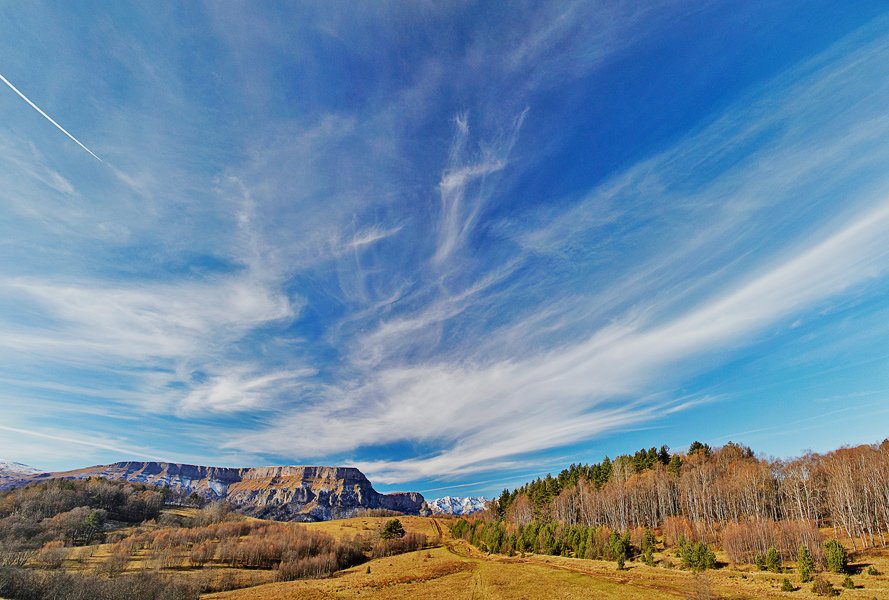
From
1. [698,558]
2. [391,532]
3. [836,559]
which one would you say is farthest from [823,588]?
[391,532]

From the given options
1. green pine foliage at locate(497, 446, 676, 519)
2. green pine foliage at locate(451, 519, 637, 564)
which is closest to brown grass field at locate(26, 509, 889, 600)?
green pine foliage at locate(451, 519, 637, 564)

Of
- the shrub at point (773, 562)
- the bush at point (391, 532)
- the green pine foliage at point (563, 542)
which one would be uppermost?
the shrub at point (773, 562)

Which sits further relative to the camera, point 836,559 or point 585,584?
point 585,584

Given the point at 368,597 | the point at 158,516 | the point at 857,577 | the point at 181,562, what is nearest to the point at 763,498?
the point at 857,577

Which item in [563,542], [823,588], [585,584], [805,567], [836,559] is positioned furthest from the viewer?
[563,542]

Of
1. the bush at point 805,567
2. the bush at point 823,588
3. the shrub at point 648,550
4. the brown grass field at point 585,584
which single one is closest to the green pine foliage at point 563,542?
the shrub at point 648,550

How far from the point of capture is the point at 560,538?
93.0 m

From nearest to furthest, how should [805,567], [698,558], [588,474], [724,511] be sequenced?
1. [805,567]
2. [698,558]
3. [724,511]
4. [588,474]

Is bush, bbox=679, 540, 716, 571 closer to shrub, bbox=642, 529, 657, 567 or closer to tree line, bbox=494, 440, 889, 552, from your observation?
shrub, bbox=642, 529, 657, 567

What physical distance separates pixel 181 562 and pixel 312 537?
1698 inches

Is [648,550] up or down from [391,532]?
up

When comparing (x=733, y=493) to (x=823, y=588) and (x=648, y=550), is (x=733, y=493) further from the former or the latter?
(x=823, y=588)

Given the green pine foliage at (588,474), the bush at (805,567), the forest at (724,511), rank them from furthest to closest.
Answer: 1. the green pine foliage at (588,474)
2. the forest at (724,511)
3. the bush at (805,567)

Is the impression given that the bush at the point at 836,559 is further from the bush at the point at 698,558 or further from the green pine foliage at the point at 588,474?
the green pine foliage at the point at 588,474
